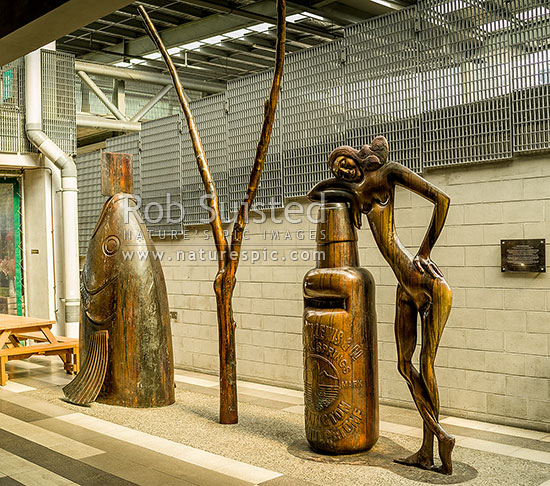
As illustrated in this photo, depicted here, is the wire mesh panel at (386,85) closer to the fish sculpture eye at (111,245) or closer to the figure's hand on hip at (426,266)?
the figure's hand on hip at (426,266)

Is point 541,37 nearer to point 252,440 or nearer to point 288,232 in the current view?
point 288,232

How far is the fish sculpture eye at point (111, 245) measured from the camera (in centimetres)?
527

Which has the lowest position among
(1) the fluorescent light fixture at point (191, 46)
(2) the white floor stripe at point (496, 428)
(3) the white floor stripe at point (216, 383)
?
(3) the white floor stripe at point (216, 383)

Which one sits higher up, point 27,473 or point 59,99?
point 59,99

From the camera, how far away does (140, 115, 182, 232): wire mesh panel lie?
23.5ft

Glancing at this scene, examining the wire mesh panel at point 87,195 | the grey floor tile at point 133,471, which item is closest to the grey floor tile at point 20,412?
the grey floor tile at point 133,471

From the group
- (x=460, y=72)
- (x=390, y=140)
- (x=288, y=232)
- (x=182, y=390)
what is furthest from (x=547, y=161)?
(x=182, y=390)

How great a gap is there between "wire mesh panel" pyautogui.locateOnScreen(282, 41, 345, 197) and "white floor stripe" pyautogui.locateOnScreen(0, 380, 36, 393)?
9.67 feet

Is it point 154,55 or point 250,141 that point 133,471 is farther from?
point 154,55

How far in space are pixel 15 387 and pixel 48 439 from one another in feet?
6.57

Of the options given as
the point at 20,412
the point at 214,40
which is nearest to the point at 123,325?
the point at 20,412

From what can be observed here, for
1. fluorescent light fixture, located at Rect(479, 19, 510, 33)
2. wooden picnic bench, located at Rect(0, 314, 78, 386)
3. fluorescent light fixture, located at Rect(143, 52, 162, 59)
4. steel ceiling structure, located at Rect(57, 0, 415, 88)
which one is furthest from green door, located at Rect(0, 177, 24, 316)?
fluorescent light fixture, located at Rect(479, 19, 510, 33)

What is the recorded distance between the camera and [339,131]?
18.0ft

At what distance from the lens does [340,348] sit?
3680 mm
